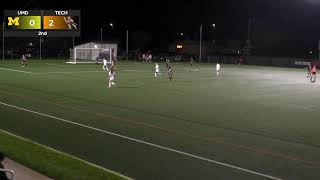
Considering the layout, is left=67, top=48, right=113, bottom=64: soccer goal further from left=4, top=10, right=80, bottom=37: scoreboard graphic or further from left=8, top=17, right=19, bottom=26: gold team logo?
left=8, top=17, right=19, bottom=26: gold team logo

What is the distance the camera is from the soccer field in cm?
1198

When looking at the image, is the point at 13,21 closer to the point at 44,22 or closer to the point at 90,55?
the point at 44,22

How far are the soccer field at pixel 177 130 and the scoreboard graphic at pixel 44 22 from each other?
1397 inches

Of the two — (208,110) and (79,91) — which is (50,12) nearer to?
(79,91)

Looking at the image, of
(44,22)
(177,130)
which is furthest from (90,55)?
(177,130)

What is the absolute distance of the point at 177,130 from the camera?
1675 cm

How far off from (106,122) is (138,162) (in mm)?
6028

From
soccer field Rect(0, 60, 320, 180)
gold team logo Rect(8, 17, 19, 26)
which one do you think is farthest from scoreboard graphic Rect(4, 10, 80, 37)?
soccer field Rect(0, 60, 320, 180)

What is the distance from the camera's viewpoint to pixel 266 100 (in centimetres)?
2661

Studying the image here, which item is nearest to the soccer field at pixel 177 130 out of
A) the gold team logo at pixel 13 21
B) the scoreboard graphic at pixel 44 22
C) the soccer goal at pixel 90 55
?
the scoreboard graphic at pixel 44 22

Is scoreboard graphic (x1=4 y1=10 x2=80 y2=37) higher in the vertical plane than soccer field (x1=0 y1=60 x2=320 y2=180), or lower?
higher

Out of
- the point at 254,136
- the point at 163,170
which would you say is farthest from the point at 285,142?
the point at 163,170

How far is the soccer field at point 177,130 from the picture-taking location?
39.3 ft

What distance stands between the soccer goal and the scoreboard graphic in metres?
12.8
